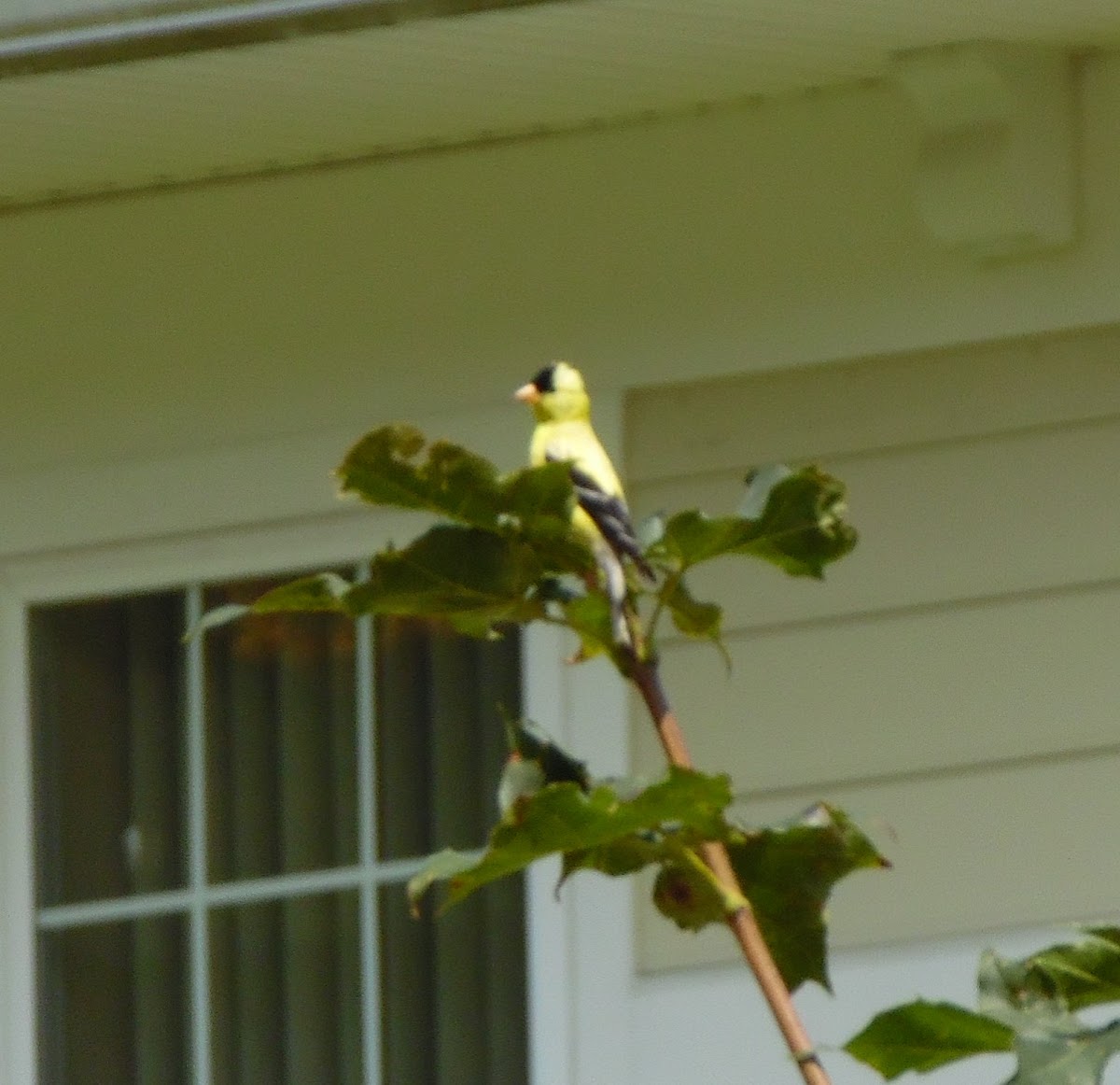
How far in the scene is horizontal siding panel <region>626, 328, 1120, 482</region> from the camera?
11.9 ft

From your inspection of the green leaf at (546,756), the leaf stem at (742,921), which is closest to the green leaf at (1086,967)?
the leaf stem at (742,921)

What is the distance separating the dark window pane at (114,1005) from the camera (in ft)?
12.9

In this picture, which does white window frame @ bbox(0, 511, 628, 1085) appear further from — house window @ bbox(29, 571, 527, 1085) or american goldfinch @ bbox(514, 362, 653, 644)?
american goldfinch @ bbox(514, 362, 653, 644)

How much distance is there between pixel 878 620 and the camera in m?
3.61

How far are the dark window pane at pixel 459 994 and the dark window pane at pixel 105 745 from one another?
39 cm

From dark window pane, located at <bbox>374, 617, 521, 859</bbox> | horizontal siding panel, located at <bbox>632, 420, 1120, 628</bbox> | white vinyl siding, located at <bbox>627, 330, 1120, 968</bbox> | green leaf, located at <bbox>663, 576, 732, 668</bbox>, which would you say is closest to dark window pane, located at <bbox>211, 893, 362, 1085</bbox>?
dark window pane, located at <bbox>374, 617, 521, 859</bbox>

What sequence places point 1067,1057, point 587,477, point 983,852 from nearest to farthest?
1. point 1067,1057
2. point 587,477
3. point 983,852

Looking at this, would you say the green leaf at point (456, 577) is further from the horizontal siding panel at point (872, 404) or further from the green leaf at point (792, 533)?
the horizontal siding panel at point (872, 404)

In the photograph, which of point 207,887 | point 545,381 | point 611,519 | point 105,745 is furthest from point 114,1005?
point 611,519

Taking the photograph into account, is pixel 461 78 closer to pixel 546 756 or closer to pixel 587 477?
pixel 587 477

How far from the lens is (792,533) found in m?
1.35

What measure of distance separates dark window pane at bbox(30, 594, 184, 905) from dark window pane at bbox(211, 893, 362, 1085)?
0.17 meters

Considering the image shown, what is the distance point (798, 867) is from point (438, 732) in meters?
2.52

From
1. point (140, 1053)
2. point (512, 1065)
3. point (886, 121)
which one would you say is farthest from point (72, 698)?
point (886, 121)
